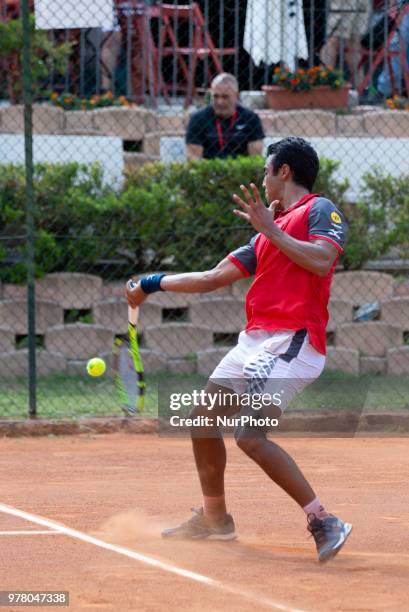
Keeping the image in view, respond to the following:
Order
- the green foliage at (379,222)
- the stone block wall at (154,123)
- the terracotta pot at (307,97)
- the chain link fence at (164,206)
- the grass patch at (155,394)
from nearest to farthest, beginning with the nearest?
the grass patch at (155,394)
the chain link fence at (164,206)
the green foliage at (379,222)
the stone block wall at (154,123)
the terracotta pot at (307,97)

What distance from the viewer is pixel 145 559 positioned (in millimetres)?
5695

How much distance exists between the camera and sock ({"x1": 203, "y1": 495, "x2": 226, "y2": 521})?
6000mm

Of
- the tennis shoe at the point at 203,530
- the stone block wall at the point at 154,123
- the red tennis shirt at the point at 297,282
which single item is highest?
the red tennis shirt at the point at 297,282

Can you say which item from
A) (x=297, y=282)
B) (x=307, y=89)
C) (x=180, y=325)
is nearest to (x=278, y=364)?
(x=297, y=282)

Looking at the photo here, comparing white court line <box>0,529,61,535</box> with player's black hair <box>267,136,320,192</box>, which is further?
white court line <box>0,529,61,535</box>

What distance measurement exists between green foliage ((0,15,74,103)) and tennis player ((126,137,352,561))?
6.04 m

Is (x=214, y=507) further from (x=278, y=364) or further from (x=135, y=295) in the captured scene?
(x=135, y=295)

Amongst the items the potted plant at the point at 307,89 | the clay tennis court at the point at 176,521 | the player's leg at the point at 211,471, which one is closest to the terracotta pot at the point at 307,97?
the potted plant at the point at 307,89

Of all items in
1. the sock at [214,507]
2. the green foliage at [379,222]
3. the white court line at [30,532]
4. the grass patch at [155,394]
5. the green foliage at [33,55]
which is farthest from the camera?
the green foliage at [33,55]

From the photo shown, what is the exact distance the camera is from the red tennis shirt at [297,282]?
18.3ft

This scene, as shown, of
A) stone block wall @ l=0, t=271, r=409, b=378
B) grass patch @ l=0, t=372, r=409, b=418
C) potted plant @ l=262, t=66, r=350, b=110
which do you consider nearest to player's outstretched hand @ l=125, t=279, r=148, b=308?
grass patch @ l=0, t=372, r=409, b=418

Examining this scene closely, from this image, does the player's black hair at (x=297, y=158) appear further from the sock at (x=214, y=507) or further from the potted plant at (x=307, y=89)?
the potted plant at (x=307, y=89)

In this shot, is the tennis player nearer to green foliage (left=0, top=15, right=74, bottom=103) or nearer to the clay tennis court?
the clay tennis court

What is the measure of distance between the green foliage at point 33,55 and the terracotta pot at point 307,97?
86.8 inches
